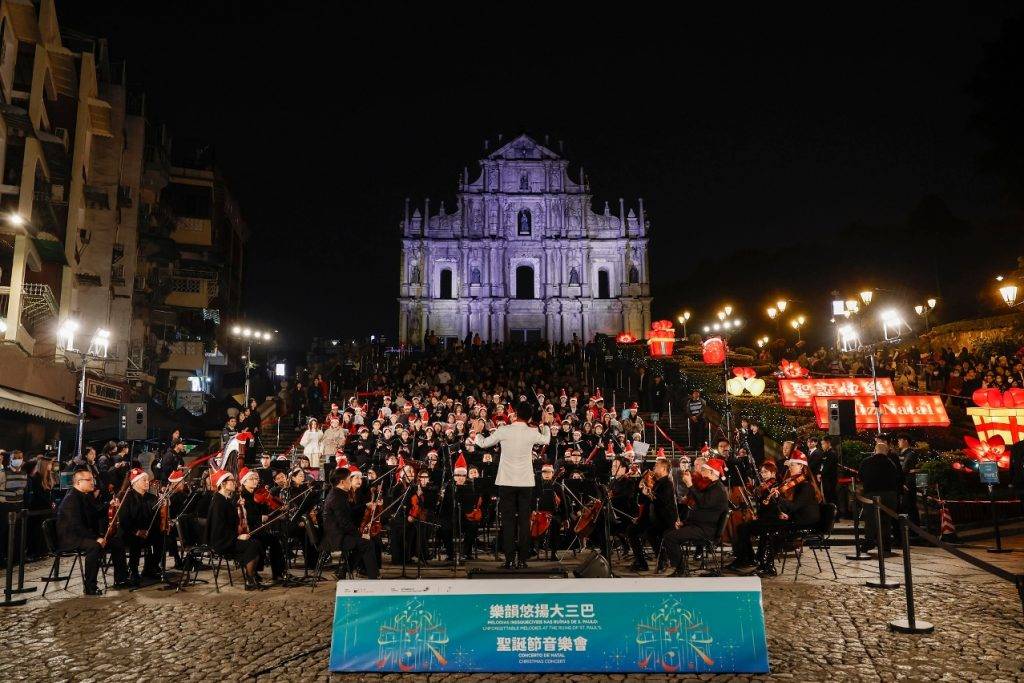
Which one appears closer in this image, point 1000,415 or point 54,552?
point 54,552

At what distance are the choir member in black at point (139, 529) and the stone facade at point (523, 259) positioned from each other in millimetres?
45048

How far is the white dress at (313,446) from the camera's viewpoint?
15617mm

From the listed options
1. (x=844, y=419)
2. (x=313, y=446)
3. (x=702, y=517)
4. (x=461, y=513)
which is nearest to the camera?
(x=702, y=517)

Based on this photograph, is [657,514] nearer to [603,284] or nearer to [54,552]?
[54,552]

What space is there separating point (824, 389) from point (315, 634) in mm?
18824

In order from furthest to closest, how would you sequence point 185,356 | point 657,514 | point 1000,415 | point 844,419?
1. point 185,356
2. point 1000,415
3. point 844,419
4. point 657,514

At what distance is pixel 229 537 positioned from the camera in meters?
8.73

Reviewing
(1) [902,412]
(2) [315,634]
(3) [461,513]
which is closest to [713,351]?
(1) [902,412]

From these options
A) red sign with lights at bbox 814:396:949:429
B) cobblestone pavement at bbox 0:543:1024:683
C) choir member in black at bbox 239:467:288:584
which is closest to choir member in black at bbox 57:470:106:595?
cobblestone pavement at bbox 0:543:1024:683

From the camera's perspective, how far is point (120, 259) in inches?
1115

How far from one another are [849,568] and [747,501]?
5.01 feet

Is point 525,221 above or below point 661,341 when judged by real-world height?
above

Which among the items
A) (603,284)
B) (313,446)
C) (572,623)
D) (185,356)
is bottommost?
(572,623)

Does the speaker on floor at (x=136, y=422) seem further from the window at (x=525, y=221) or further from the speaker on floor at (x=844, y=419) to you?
→ the window at (x=525, y=221)
